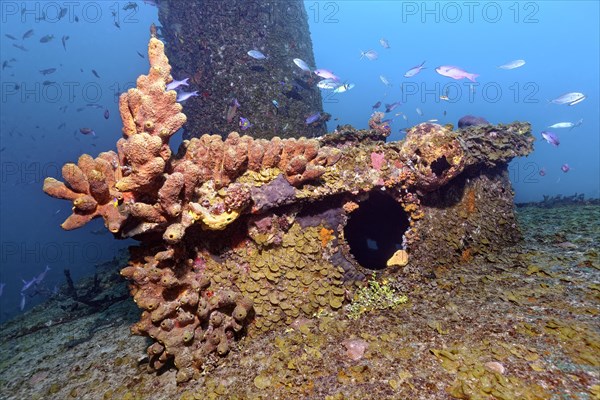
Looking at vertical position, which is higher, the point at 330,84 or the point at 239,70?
the point at 239,70

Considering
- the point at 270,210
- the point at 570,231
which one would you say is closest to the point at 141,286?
the point at 270,210

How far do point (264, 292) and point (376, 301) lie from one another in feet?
5.38

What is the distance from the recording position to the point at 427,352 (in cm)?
334

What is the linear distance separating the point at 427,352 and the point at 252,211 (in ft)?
8.63

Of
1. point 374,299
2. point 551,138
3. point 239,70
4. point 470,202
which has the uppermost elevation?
point 239,70

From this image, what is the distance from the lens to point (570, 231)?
6117 mm

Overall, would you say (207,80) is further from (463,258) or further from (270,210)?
(463,258)

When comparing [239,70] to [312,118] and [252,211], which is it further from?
[252,211]

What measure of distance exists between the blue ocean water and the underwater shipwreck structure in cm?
2503

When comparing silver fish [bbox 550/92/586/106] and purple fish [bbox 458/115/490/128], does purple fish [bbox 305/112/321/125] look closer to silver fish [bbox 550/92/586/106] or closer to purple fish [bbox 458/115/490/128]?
purple fish [bbox 458/115/490/128]

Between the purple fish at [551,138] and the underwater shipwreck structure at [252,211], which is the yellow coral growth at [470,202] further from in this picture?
the purple fish at [551,138]

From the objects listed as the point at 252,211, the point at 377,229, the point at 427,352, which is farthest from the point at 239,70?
the point at 427,352

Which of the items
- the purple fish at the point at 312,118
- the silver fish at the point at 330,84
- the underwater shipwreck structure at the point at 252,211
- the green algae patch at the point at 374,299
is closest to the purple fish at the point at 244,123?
the purple fish at the point at 312,118

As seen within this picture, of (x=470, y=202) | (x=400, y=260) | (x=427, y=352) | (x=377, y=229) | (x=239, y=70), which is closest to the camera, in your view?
(x=427, y=352)
